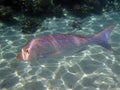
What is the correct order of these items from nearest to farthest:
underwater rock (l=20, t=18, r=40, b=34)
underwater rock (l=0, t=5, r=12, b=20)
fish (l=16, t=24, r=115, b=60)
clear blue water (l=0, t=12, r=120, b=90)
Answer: fish (l=16, t=24, r=115, b=60)
clear blue water (l=0, t=12, r=120, b=90)
underwater rock (l=20, t=18, r=40, b=34)
underwater rock (l=0, t=5, r=12, b=20)

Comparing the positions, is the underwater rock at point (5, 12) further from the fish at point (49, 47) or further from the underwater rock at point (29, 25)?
the fish at point (49, 47)

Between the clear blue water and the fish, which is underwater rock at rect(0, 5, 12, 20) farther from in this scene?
the fish

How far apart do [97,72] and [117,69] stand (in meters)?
0.77

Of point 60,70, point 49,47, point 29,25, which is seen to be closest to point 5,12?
point 29,25

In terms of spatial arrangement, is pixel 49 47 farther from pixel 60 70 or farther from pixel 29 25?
pixel 29 25

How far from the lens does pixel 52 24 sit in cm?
995

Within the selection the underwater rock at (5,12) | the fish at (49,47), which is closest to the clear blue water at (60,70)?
the underwater rock at (5,12)

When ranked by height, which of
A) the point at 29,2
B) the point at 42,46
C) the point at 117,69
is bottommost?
the point at 117,69

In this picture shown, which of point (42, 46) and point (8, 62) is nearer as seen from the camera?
point (42, 46)

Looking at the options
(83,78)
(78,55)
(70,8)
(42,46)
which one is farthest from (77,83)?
(70,8)

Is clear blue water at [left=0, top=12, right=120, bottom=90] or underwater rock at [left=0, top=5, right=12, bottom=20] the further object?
underwater rock at [left=0, top=5, right=12, bottom=20]

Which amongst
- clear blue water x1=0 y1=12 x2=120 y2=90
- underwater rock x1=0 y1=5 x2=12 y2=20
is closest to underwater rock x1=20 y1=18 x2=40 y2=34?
clear blue water x1=0 y1=12 x2=120 y2=90

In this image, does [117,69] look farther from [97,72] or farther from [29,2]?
[29,2]

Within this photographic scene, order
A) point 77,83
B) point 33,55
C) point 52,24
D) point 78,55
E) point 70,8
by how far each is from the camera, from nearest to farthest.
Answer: point 33,55 → point 77,83 → point 78,55 → point 52,24 → point 70,8
